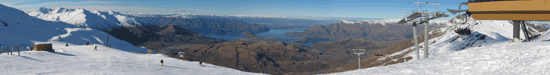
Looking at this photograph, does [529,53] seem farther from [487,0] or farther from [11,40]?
[11,40]

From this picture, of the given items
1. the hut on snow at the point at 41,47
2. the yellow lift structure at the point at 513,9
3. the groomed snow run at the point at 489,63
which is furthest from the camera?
the hut on snow at the point at 41,47

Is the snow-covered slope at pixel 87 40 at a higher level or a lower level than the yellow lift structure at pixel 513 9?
lower

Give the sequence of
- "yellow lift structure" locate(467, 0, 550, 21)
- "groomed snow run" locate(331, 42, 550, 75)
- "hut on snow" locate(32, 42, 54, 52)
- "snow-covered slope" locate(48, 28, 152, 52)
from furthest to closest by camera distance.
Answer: "snow-covered slope" locate(48, 28, 152, 52) < "hut on snow" locate(32, 42, 54, 52) < "yellow lift structure" locate(467, 0, 550, 21) < "groomed snow run" locate(331, 42, 550, 75)

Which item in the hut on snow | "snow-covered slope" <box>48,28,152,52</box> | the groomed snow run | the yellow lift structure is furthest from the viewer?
"snow-covered slope" <box>48,28,152,52</box>

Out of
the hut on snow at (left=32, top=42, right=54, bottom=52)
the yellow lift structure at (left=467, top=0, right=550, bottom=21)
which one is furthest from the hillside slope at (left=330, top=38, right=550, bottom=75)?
the hut on snow at (left=32, top=42, right=54, bottom=52)

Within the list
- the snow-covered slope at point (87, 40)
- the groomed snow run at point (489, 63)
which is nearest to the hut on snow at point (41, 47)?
the snow-covered slope at point (87, 40)

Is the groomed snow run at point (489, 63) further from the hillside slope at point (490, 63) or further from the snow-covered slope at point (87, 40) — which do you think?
the snow-covered slope at point (87, 40)

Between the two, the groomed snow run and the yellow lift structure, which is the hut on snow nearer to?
the groomed snow run

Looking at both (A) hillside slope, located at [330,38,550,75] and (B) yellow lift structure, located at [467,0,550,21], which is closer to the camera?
(A) hillside slope, located at [330,38,550,75]

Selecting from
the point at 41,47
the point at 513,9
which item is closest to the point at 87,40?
the point at 41,47

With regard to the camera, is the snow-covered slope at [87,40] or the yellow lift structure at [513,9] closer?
the yellow lift structure at [513,9]

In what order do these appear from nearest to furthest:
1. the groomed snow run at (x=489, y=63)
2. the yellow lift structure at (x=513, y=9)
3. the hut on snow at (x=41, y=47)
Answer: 1. the groomed snow run at (x=489, y=63)
2. the yellow lift structure at (x=513, y=9)
3. the hut on snow at (x=41, y=47)

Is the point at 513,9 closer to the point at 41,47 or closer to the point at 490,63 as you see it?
the point at 490,63
